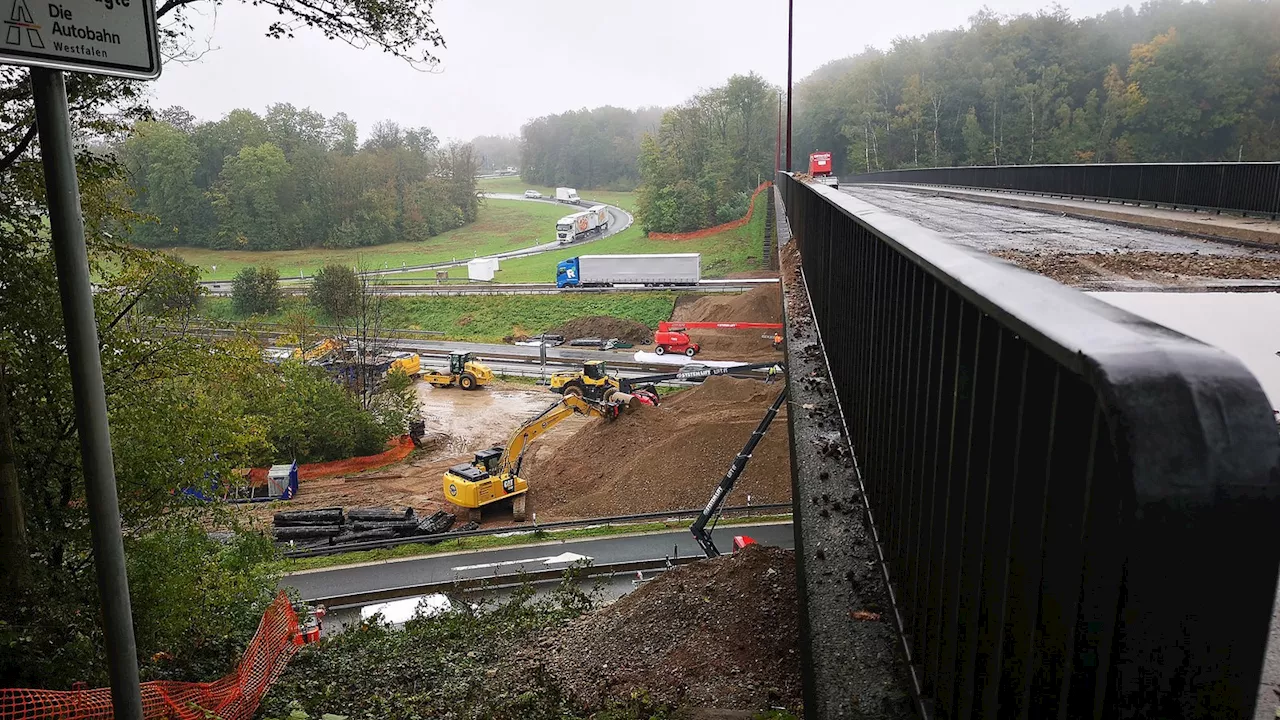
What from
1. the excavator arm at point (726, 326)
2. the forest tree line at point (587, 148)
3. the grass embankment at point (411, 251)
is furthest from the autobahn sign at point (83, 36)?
the forest tree line at point (587, 148)

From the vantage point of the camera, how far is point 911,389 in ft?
10.6

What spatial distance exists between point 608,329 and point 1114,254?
44.9 metres

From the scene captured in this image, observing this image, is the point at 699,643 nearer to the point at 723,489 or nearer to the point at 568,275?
the point at 723,489

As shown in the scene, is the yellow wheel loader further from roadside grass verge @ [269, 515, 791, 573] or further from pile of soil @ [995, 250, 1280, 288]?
pile of soil @ [995, 250, 1280, 288]

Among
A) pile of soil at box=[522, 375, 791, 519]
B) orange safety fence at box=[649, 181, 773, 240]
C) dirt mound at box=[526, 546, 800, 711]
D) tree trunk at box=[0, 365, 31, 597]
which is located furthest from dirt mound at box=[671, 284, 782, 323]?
tree trunk at box=[0, 365, 31, 597]

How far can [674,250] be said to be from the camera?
82188mm

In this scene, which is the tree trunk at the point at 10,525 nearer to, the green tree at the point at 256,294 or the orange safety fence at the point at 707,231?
the green tree at the point at 256,294

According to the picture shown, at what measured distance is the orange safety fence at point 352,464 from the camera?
3259 centimetres

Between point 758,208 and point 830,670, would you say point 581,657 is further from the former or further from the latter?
point 758,208

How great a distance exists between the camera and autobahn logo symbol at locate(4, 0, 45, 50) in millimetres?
3115

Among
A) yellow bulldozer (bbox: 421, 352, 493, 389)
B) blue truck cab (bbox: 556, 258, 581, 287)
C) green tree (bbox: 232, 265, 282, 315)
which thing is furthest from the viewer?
green tree (bbox: 232, 265, 282, 315)

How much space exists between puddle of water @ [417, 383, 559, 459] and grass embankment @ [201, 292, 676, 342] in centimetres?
1526

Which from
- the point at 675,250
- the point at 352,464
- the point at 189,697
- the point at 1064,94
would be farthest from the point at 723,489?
the point at 1064,94

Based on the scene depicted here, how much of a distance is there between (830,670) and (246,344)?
1404 centimetres
